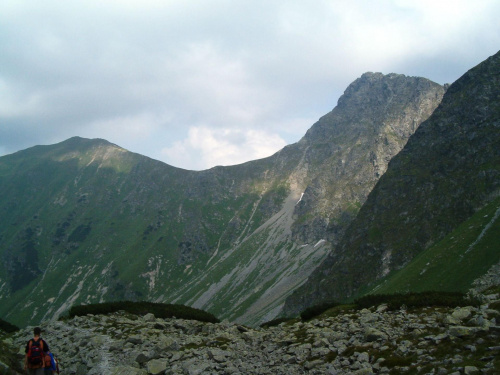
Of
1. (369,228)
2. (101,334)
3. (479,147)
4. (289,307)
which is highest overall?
(479,147)

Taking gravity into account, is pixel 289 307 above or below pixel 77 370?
below

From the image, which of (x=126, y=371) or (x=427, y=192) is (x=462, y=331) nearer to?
(x=126, y=371)

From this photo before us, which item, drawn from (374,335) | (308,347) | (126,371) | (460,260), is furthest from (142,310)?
(460,260)

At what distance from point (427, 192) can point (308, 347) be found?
157912mm

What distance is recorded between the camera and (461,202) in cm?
14375

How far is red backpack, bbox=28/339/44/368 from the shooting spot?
21.2 metres

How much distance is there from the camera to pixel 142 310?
4741 centimetres

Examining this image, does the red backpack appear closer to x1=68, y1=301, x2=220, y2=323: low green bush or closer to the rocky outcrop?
the rocky outcrop

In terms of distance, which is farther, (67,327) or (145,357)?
(67,327)

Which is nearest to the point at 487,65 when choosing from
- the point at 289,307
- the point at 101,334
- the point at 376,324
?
the point at 289,307

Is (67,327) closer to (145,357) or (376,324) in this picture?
(145,357)

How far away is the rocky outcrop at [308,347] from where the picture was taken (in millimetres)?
19062

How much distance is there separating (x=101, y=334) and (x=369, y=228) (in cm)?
16071

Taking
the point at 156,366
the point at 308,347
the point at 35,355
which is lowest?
the point at 308,347
